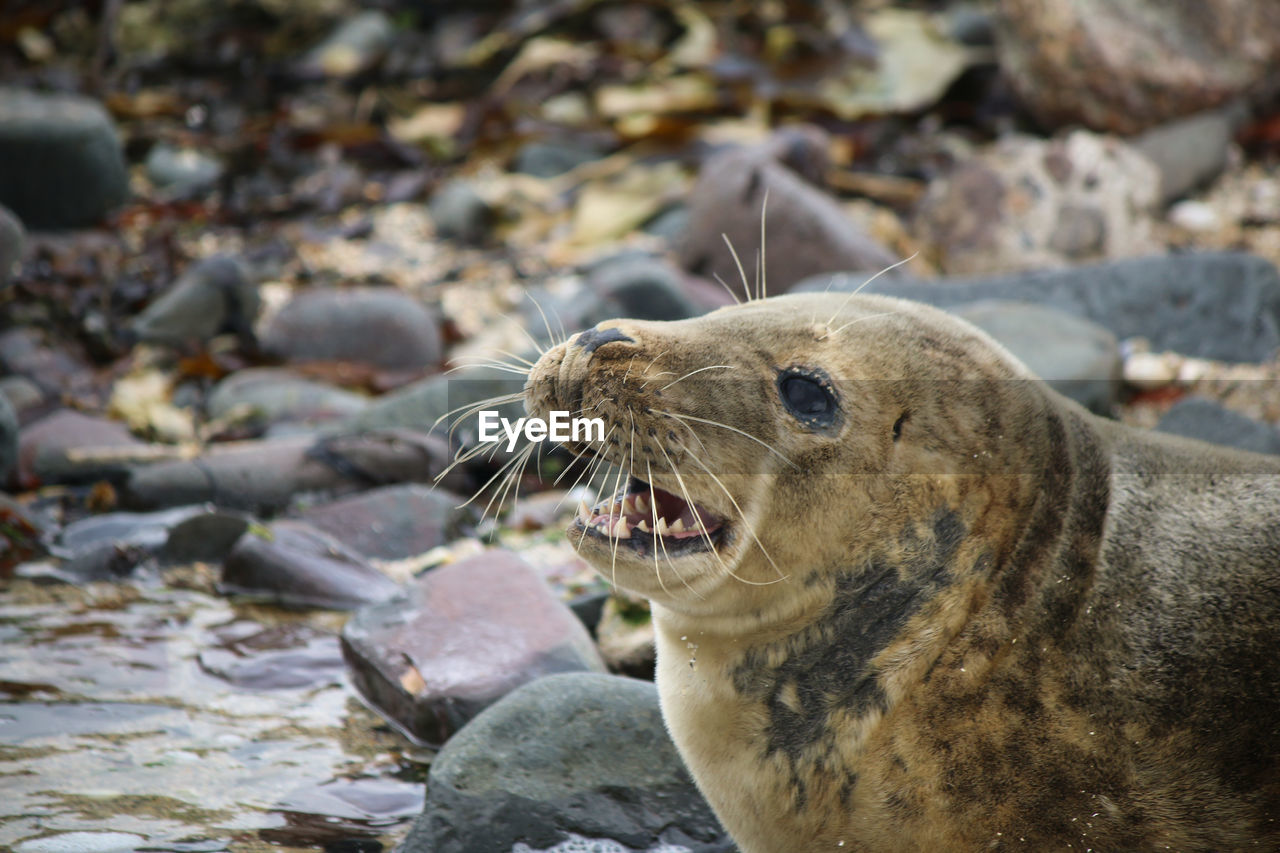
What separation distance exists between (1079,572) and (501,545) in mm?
3580

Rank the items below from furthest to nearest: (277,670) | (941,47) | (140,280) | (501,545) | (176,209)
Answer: (941,47) < (176,209) < (140,280) < (501,545) < (277,670)

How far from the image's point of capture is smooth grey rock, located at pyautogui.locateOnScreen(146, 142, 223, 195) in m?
11.1

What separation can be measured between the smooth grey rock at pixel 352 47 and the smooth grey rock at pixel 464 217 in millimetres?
3558

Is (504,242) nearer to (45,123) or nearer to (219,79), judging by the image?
(45,123)

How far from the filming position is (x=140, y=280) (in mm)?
8859

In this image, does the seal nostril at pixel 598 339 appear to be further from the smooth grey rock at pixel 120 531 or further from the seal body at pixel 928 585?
the smooth grey rock at pixel 120 531

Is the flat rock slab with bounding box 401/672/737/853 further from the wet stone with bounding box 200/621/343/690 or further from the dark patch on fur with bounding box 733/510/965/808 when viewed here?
the wet stone with bounding box 200/621/343/690

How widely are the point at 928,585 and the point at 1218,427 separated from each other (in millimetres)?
3360

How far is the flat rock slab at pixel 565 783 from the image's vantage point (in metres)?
3.20

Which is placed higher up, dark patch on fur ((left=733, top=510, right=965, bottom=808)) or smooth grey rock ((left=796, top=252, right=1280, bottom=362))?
dark patch on fur ((left=733, top=510, right=965, bottom=808))

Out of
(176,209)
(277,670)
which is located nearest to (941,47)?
(176,209)

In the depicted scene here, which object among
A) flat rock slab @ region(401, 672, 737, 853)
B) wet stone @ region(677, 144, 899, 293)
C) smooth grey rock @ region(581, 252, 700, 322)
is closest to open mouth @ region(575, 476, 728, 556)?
flat rock slab @ region(401, 672, 737, 853)

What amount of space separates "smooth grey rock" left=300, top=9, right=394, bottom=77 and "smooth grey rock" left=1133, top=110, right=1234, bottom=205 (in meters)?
8.04

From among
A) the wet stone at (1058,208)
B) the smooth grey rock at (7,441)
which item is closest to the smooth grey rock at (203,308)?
the smooth grey rock at (7,441)
